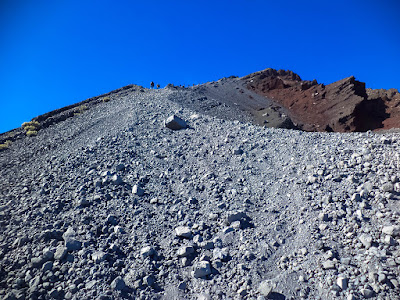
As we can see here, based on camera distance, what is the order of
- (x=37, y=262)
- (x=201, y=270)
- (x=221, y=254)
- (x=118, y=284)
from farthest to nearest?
(x=37, y=262)
(x=221, y=254)
(x=201, y=270)
(x=118, y=284)

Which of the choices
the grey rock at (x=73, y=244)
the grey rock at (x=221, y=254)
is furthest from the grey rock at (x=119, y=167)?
the grey rock at (x=221, y=254)

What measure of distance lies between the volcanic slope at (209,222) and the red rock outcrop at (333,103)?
2316 cm

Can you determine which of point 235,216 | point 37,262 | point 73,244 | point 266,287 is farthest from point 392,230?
point 37,262

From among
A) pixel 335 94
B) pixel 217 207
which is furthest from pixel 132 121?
pixel 335 94

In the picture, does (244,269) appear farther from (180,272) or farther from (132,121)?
(132,121)

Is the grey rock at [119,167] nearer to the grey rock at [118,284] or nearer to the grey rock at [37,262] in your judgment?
the grey rock at [37,262]

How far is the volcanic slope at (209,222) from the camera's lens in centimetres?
479

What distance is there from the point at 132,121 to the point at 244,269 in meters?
11.4

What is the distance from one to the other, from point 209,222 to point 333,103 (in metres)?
37.5

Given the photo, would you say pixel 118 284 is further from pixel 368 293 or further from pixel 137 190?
pixel 368 293

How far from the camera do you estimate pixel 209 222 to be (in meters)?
6.51

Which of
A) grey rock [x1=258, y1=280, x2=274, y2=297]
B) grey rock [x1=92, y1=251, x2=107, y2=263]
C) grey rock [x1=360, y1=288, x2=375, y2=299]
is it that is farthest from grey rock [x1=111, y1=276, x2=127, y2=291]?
grey rock [x1=360, y1=288, x2=375, y2=299]

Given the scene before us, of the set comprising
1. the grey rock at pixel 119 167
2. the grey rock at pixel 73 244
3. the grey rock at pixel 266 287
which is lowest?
the grey rock at pixel 266 287

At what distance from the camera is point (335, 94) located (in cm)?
3788
